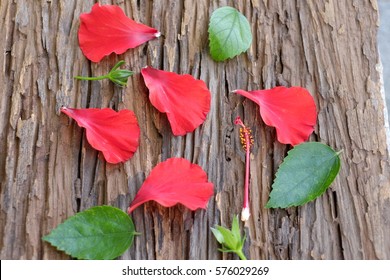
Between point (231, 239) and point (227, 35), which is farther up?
point (227, 35)

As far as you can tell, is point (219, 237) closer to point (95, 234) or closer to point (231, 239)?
point (231, 239)

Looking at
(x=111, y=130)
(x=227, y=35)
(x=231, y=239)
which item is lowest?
(x=231, y=239)

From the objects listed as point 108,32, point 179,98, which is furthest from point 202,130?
point 108,32

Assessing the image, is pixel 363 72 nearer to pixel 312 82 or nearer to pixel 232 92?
pixel 312 82

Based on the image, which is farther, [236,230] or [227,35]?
[227,35]

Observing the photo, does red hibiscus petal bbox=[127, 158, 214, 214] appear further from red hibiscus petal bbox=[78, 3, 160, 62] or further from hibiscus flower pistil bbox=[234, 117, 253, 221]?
red hibiscus petal bbox=[78, 3, 160, 62]

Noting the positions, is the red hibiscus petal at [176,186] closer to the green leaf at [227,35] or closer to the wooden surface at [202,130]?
the wooden surface at [202,130]

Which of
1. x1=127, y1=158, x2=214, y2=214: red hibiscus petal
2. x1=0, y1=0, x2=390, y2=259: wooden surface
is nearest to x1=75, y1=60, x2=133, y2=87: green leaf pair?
x1=0, y1=0, x2=390, y2=259: wooden surface
